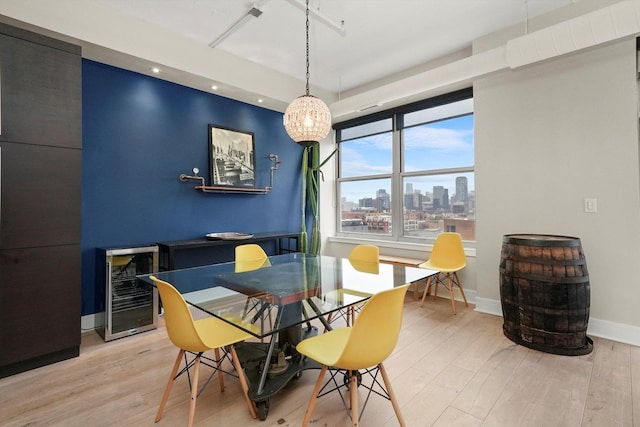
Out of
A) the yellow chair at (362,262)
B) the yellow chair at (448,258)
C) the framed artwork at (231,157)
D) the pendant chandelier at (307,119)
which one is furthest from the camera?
the framed artwork at (231,157)

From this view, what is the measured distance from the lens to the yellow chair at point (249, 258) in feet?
8.87

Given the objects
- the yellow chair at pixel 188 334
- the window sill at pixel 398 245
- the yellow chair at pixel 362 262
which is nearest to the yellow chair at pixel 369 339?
the yellow chair at pixel 188 334

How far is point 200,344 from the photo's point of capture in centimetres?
161

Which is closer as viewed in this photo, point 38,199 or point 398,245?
point 38,199

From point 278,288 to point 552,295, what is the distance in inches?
86.6

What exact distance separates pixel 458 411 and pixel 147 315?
9.54 ft

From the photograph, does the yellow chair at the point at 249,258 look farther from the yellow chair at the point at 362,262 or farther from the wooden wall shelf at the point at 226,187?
the wooden wall shelf at the point at 226,187

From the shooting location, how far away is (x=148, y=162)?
349cm

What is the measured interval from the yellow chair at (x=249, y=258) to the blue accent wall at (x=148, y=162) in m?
1.15

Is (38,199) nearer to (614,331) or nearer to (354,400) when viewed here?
(354,400)

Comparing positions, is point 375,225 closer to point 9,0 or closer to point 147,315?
point 147,315

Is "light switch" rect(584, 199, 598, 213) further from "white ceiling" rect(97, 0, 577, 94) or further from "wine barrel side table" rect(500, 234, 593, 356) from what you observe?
"white ceiling" rect(97, 0, 577, 94)

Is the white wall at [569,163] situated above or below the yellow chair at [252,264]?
above

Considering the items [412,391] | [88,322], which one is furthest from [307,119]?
[88,322]
